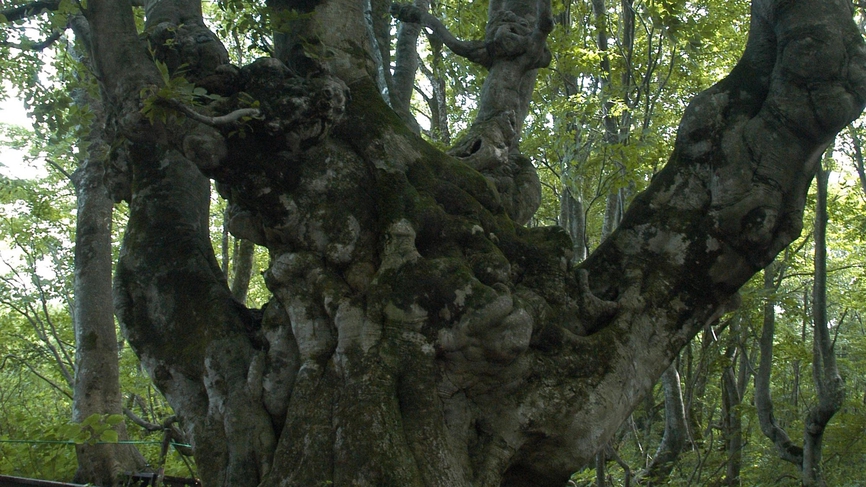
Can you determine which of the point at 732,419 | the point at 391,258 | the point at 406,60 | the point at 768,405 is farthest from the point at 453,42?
the point at 732,419

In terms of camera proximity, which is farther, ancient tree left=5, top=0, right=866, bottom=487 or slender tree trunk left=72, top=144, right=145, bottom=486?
slender tree trunk left=72, top=144, right=145, bottom=486

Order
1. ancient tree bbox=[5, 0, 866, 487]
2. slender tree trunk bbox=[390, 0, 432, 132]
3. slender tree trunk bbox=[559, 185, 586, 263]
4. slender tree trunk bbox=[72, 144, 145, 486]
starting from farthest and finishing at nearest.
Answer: slender tree trunk bbox=[559, 185, 586, 263] → slender tree trunk bbox=[390, 0, 432, 132] → slender tree trunk bbox=[72, 144, 145, 486] → ancient tree bbox=[5, 0, 866, 487]

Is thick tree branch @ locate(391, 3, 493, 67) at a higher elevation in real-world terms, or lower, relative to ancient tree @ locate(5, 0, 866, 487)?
higher

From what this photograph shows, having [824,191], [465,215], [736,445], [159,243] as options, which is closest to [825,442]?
[736,445]

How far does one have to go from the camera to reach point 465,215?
147 inches

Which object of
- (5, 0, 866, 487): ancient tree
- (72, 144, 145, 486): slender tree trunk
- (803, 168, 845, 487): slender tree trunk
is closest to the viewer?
(5, 0, 866, 487): ancient tree

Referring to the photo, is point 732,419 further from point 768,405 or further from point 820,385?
point 820,385

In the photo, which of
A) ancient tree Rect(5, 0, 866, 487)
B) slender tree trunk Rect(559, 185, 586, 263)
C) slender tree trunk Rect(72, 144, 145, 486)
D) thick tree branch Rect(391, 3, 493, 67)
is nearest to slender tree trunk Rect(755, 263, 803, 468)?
slender tree trunk Rect(559, 185, 586, 263)

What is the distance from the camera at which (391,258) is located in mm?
3336

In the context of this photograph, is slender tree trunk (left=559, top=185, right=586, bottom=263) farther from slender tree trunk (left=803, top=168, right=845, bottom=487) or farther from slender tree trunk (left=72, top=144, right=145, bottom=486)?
slender tree trunk (left=72, top=144, right=145, bottom=486)

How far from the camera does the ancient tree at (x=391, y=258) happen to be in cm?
308

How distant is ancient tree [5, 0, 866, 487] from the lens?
308cm

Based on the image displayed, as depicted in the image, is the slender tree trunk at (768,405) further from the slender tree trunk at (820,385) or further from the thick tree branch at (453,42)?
the thick tree branch at (453,42)

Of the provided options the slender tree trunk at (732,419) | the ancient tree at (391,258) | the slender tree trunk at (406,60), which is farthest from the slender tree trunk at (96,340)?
the slender tree trunk at (732,419)
